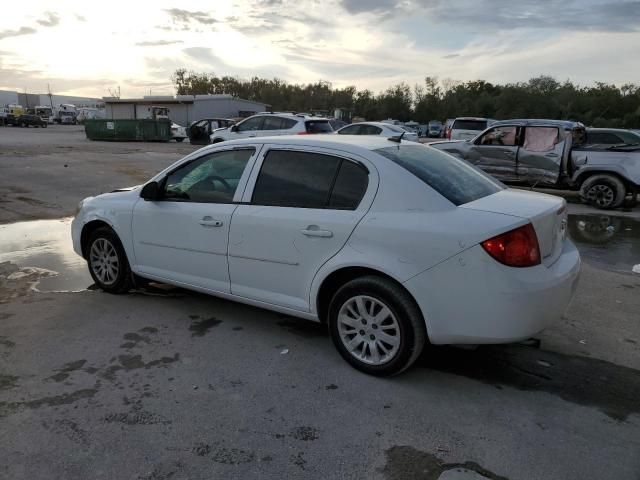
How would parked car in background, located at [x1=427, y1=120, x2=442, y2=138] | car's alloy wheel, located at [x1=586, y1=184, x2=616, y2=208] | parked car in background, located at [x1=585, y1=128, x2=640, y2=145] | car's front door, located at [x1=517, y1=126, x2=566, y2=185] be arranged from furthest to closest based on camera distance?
parked car in background, located at [x1=427, y1=120, x2=442, y2=138], parked car in background, located at [x1=585, y1=128, x2=640, y2=145], car's front door, located at [x1=517, y1=126, x2=566, y2=185], car's alloy wheel, located at [x1=586, y1=184, x2=616, y2=208]

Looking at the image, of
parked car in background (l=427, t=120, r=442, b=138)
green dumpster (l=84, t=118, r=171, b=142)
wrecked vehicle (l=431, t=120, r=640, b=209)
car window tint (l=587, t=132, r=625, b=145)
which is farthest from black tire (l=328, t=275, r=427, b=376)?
parked car in background (l=427, t=120, r=442, b=138)

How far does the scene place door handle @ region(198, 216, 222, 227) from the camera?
425cm

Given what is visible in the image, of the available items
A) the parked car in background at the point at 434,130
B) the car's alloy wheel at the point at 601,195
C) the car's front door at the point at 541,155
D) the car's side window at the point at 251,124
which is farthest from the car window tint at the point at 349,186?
the parked car in background at the point at 434,130

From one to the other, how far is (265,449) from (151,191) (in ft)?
9.14

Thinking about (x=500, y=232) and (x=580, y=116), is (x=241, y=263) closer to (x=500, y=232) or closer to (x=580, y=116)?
(x=500, y=232)

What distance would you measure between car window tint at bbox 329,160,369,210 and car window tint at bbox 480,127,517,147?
9.72 metres

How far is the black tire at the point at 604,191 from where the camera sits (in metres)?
11.4

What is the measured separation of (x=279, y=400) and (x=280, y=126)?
55.3 feet

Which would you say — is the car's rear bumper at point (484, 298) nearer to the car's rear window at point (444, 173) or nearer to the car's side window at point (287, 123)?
the car's rear window at point (444, 173)

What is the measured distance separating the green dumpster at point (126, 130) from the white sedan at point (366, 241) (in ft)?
99.7

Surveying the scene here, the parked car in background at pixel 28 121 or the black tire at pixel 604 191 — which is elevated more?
the parked car in background at pixel 28 121

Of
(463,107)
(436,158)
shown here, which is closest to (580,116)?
(463,107)

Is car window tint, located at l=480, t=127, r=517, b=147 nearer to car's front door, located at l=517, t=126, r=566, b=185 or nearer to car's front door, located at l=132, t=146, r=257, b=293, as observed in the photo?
car's front door, located at l=517, t=126, r=566, b=185

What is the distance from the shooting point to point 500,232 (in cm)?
315
